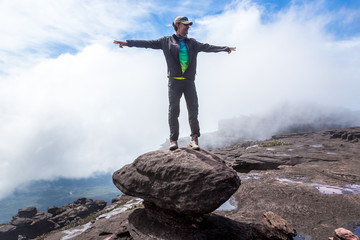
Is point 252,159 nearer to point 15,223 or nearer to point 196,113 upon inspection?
point 196,113

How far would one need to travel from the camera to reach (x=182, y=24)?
661 cm

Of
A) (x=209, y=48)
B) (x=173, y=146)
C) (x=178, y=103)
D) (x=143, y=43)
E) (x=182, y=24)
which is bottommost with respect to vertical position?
(x=173, y=146)

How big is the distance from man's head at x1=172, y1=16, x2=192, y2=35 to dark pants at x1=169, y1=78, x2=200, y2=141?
1.78 metres

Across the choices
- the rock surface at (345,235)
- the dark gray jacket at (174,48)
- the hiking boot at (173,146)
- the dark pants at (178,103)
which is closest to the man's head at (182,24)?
the dark gray jacket at (174,48)

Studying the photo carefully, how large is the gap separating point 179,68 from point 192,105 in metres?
1.40

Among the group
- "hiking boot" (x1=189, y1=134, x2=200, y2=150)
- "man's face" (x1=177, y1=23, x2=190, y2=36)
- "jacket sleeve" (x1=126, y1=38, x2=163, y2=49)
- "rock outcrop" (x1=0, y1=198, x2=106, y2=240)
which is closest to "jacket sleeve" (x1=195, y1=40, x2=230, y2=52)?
"man's face" (x1=177, y1=23, x2=190, y2=36)

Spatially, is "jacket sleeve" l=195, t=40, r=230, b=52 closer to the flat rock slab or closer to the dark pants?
the dark pants

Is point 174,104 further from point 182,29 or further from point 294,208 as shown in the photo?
point 294,208

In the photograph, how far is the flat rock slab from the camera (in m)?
5.33

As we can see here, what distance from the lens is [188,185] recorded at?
5.47m

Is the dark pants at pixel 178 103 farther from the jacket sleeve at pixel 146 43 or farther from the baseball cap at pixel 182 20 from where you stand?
the baseball cap at pixel 182 20

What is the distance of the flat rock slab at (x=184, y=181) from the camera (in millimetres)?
5328

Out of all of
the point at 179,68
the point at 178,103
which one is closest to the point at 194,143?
the point at 178,103

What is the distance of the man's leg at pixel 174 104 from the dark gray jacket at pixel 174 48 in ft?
1.03
